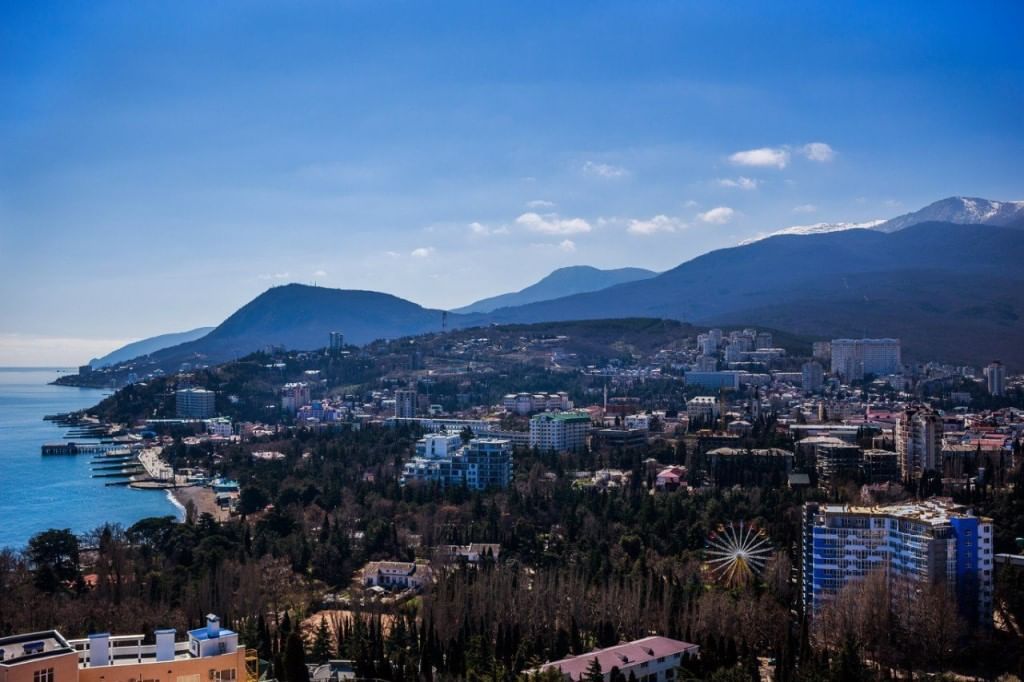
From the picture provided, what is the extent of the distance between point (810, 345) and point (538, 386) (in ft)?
49.8

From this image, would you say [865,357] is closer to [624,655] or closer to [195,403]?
[195,403]

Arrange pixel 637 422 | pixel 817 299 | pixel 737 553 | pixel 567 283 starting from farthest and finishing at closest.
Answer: pixel 567 283
pixel 817 299
pixel 637 422
pixel 737 553

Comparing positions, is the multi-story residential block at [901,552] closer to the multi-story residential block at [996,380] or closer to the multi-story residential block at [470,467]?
the multi-story residential block at [470,467]

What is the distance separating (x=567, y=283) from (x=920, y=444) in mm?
117965

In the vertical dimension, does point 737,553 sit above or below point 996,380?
below

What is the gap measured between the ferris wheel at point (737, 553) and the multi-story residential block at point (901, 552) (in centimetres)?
98

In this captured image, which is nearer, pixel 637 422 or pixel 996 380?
pixel 637 422

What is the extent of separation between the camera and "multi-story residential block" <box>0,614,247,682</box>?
6367 mm

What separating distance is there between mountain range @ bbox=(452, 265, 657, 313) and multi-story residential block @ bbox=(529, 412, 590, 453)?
350ft

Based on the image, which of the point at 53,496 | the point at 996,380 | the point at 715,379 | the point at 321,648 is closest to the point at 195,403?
the point at 53,496

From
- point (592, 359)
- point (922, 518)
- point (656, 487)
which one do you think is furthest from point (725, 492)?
point (592, 359)

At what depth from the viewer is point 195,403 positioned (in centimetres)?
4281

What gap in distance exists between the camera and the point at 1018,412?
103 ft

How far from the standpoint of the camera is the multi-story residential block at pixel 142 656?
6367 mm
